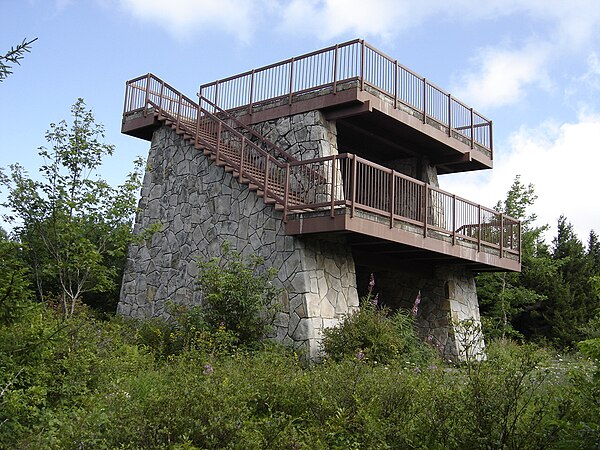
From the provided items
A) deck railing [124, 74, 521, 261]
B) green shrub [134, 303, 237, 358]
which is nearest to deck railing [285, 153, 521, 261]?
deck railing [124, 74, 521, 261]

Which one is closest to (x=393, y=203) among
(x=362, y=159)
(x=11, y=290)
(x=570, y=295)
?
(x=362, y=159)

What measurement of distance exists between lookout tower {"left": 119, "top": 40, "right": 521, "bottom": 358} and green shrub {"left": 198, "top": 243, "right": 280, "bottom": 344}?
0.36m

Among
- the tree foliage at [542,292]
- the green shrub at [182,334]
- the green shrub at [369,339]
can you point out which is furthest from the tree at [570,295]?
the green shrub at [182,334]

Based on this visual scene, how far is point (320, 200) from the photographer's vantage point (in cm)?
1645

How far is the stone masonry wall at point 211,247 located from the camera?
47.9 feet

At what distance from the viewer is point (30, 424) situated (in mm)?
8055

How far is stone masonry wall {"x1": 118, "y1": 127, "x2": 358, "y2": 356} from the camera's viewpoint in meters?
14.6

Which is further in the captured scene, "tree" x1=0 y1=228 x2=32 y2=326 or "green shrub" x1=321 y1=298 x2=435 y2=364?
"green shrub" x1=321 y1=298 x2=435 y2=364

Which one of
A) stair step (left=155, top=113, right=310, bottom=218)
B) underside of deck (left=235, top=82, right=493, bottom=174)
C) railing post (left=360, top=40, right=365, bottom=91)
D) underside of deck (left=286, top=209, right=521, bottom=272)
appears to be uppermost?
railing post (left=360, top=40, right=365, bottom=91)

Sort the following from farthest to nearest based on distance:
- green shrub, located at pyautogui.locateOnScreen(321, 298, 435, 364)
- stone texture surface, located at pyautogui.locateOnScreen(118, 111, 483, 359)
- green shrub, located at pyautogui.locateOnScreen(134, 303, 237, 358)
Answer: stone texture surface, located at pyautogui.locateOnScreen(118, 111, 483, 359) < green shrub, located at pyautogui.locateOnScreen(321, 298, 435, 364) < green shrub, located at pyautogui.locateOnScreen(134, 303, 237, 358)

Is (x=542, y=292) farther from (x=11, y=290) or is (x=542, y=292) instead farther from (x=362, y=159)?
(x=11, y=290)

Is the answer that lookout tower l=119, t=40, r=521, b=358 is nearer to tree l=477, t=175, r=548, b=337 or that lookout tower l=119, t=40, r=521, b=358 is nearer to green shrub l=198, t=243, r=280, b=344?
green shrub l=198, t=243, r=280, b=344

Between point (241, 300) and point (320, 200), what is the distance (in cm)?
341

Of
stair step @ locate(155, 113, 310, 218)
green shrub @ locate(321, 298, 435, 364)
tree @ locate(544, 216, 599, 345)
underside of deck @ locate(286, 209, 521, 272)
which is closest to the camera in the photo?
green shrub @ locate(321, 298, 435, 364)
